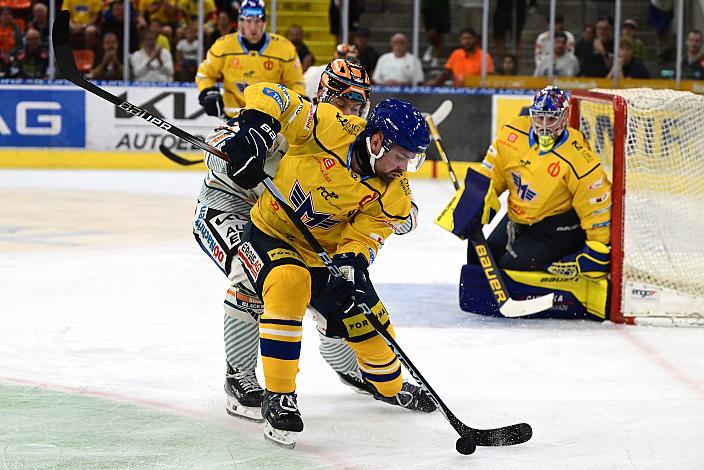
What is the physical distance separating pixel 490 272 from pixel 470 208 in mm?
267

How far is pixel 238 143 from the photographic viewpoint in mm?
2787

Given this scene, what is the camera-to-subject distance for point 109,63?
1006 cm

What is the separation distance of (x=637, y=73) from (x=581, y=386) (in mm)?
6690

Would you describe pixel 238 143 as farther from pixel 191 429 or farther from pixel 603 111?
pixel 603 111

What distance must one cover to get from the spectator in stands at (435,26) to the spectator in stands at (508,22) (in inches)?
17.2

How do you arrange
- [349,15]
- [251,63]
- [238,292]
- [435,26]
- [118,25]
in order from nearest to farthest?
[238,292] → [251,63] → [118,25] → [435,26] → [349,15]

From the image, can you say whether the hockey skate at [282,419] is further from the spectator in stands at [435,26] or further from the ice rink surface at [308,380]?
the spectator in stands at [435,26]

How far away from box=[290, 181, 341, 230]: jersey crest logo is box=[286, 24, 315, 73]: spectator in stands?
711cm

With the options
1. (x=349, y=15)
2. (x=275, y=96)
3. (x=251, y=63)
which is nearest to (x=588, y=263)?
(x=275, y=96)

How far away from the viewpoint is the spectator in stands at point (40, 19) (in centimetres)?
1005

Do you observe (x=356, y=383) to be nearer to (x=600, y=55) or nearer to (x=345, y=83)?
(x=345, y=83)

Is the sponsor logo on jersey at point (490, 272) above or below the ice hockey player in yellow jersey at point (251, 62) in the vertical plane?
below

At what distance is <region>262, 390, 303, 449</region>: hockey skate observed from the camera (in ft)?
9.34

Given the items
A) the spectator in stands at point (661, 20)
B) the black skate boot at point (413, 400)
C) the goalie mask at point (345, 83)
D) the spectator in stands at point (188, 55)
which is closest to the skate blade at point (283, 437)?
the black skate boot at point (413, 400)
